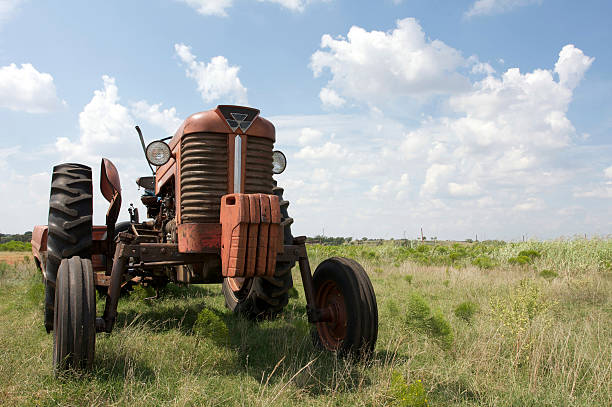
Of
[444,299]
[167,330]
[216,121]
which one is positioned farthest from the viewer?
[444,299]

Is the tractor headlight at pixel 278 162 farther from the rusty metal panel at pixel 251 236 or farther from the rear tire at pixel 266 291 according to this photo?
the rusty metal panel at pixel 251 236

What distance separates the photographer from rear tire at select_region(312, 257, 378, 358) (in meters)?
4.04

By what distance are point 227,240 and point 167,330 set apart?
85.6 inches

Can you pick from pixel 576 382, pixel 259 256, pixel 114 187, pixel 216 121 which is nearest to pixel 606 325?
pixel 576 382

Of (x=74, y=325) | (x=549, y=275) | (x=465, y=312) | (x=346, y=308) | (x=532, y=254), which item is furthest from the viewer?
(x=532, y=254)

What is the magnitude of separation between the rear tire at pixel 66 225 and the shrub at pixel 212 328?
1.44m

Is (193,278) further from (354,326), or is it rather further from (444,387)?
(444,387)

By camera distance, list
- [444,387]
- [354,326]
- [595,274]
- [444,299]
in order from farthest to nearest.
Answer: [595,274] < [444,299] < [354,326] < [444,387]

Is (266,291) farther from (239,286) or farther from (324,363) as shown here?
(324,363)

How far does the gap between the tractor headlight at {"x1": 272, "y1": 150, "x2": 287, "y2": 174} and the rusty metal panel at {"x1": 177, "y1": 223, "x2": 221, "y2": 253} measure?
42.6 inches

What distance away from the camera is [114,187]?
5.48 meters

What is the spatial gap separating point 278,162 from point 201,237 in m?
1.32

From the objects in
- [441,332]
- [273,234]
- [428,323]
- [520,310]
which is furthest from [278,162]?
[520,310]

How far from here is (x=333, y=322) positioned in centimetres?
450
